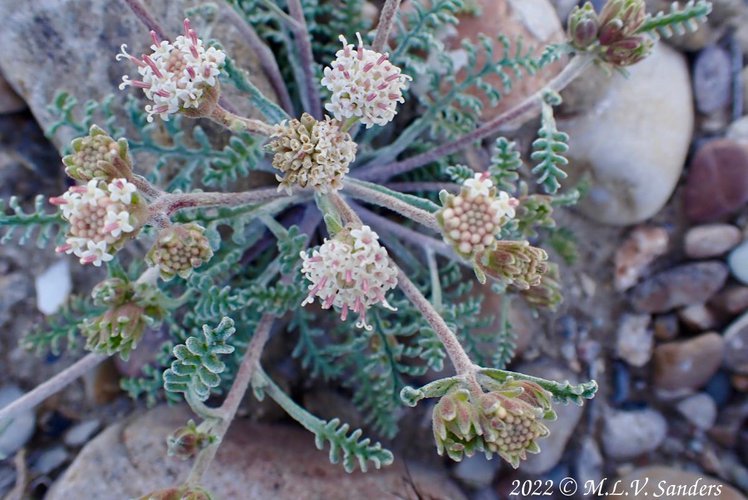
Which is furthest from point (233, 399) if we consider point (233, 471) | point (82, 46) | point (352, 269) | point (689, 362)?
point (689, 362)

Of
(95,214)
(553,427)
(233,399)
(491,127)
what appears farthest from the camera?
(553,427)

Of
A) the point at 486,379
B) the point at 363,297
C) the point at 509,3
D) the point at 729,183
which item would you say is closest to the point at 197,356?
the point at 363,297

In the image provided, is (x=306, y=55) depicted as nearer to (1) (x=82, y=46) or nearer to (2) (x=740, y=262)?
(1) (x=82, y=46)

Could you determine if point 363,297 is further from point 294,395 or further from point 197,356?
point 294,395

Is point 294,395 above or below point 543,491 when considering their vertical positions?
above

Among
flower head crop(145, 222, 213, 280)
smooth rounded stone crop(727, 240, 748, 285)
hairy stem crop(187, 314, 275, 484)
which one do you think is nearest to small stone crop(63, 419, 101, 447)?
hairy stem crop(187, 314, 275, 484)

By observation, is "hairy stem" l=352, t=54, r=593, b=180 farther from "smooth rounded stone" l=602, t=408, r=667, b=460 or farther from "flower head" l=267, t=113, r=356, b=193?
"smooth rounded stone" l=602, t=408, r=667, b=460

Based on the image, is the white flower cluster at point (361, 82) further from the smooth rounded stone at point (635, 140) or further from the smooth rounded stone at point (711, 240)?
the smooth rounded stone at point (711, 240)
